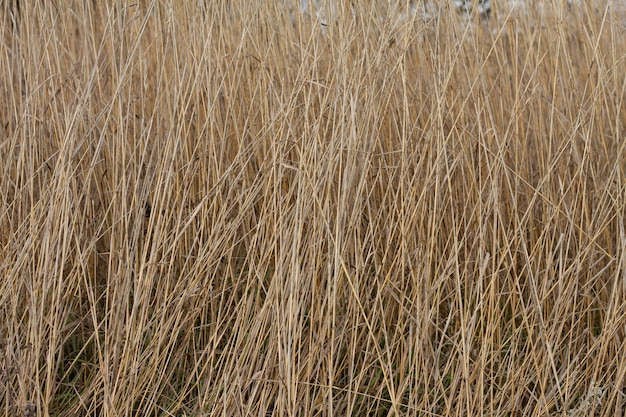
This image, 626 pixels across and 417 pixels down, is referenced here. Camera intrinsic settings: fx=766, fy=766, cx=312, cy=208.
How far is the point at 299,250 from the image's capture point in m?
1.25

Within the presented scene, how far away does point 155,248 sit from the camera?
1.28m

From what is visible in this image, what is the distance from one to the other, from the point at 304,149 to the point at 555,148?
653mm

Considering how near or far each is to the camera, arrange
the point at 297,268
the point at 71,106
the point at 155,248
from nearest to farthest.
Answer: the point at 297,268
the point at 155,248
the point at 71,106

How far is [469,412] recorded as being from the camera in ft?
3.95

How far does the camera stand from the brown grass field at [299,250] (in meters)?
1.23

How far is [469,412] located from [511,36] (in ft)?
2.86

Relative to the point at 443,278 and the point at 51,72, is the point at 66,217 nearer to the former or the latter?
the point at 51,72

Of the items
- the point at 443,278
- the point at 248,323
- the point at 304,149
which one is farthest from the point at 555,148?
the point at 248,323

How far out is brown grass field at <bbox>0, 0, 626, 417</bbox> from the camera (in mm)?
1234

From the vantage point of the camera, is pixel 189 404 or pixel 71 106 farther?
pixel 71 106

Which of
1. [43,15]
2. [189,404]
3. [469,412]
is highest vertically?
[43,15]

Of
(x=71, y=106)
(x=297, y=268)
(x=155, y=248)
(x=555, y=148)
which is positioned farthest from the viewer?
(x=555, y=148)

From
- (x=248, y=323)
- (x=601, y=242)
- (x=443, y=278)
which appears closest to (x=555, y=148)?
(x=601, y=242)

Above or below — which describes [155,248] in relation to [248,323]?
above
